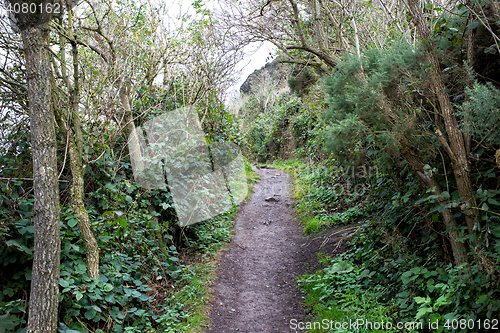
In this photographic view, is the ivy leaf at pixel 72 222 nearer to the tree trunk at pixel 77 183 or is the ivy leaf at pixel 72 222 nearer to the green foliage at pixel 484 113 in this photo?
the tree trunk at pixel 77 183

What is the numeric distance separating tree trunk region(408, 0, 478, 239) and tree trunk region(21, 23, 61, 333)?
3821mm

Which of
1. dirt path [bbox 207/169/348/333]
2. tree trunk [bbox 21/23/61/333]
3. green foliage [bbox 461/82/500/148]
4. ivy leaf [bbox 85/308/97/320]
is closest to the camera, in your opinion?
green foliage [bbox 461/82/500/148]

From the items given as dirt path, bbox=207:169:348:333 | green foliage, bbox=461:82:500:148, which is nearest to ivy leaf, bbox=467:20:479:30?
green foliage, bbox=461:82:500:148

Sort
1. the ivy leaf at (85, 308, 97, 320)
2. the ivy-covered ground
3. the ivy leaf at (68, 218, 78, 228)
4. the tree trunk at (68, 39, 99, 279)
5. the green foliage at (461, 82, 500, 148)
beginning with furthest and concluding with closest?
the tree trunk at (68, 39, 99, 279)
the ivy leaf at (68, 218, 78, 228)
the ivy leaf at (85, 308, 97, 320)
the ivy-covered ground
the green foliage at (461, 82, 500, 148)

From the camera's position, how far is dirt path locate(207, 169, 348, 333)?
400 centimetres

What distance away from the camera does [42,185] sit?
9.04ft

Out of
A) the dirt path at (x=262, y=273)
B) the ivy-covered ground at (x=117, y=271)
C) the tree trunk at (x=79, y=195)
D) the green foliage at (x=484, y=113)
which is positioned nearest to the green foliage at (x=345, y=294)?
the dirt path at (x=262, y=273)

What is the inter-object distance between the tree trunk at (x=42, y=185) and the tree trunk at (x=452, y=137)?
3.82 metres

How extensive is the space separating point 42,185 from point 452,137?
4200 mm

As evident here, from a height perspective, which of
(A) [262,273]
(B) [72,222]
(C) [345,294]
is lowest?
(A) [262,273]

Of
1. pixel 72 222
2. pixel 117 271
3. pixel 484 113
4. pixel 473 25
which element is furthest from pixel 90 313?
pixel 473 25

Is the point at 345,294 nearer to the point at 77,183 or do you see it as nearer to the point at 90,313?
the point at 90,313

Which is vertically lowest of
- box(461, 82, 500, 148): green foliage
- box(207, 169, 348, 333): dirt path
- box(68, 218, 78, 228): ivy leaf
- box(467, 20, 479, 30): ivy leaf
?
box(207, 169, 348, 333): dirt path

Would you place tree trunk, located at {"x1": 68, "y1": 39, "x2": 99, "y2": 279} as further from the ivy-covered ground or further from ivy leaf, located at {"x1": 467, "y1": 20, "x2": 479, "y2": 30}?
ivy leaf, located at {"x1": 467, "y1": 20, "x2": 479, "y2": 30}
